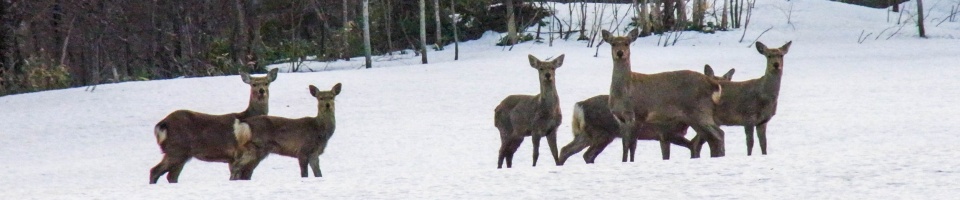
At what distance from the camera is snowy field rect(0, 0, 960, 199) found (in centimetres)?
794

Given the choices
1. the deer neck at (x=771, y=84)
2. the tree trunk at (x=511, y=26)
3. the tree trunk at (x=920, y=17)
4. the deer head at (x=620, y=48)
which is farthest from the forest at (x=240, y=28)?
the deer neck at (x=771, y=84)

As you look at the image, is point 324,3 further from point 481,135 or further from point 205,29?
point 481,135

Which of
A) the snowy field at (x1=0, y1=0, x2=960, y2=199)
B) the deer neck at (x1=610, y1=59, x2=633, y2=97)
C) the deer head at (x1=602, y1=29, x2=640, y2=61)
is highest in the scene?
the deer head at (x1=602, y1=29, x2=640, y2=61)

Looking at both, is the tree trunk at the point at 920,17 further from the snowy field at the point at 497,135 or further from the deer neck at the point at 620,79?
the deer neck at the point at 620,79

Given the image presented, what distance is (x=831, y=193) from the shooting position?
24.0ft

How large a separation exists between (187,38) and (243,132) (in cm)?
2383

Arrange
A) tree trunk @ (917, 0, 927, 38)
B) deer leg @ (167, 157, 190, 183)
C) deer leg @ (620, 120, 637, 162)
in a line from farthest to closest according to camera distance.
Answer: tree trunk @ (917, 0, 927, 38) → deer leg @ (167, 157, 190, 183) → deer leg @ (620, 120, 637, 162)

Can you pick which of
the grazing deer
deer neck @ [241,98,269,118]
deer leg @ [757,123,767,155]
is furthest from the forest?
deer leg @ [757,123,767,155]

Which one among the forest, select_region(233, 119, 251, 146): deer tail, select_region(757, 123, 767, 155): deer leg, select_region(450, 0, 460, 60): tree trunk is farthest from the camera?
the forest

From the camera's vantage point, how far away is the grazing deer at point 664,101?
37.3 feet

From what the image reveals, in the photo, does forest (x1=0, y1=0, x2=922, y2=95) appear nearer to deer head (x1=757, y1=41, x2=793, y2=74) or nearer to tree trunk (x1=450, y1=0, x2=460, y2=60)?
tree trunk (x1=450, y1=0, x2=460, y2=60)

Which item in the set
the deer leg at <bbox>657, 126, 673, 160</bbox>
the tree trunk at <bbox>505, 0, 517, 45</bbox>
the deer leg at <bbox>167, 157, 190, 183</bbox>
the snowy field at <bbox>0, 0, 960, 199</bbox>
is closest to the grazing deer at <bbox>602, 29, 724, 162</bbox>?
the deer leg at <bbox>657, 126, 673, 160</bbox>

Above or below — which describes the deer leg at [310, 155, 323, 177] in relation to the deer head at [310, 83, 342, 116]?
below

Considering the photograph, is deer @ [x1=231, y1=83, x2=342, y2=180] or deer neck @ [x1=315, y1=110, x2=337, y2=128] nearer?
deer @ [x1=231, y1=83, x2=342, y2=180]
